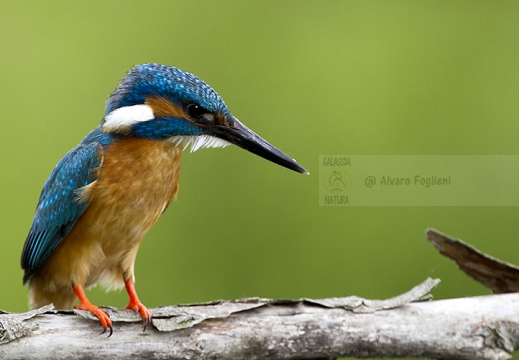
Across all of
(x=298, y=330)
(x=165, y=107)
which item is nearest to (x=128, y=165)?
(x=165, y=107)

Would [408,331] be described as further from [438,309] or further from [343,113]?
[343,113]

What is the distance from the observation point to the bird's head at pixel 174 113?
2.61m

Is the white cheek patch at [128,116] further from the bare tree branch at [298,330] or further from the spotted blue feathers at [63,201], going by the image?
the bare tree branch at [298,330]

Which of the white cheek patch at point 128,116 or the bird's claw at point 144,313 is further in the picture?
the white cheek patch at point 128,116

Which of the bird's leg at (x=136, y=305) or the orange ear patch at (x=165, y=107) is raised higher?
the orange ear patch at (x=165, y=107)

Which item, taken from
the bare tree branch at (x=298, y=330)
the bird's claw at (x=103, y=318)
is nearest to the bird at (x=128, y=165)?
the bird's claw at (x=103, y=318)

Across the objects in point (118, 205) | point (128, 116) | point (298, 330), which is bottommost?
point (298, 330)

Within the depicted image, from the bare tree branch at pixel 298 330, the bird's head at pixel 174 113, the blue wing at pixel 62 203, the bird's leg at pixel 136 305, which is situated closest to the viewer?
the bare tree branch at pixel 298 330

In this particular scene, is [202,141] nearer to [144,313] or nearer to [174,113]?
[174,113]

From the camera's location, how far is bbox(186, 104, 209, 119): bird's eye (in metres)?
2.63

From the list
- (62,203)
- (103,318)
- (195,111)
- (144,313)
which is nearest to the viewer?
(103,318)

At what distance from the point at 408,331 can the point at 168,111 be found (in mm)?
1054

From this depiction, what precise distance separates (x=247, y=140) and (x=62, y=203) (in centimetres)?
68

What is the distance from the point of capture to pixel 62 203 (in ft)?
9.00
